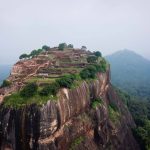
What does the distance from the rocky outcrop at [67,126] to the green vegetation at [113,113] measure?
26.1 inches

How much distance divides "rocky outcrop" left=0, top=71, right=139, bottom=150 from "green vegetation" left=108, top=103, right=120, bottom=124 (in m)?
0.66

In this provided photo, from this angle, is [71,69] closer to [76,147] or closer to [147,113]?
[76,147]

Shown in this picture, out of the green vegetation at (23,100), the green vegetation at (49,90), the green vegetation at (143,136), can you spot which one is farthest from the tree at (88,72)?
the green vegetation at (143,136)

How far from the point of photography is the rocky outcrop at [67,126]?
39.7 metres

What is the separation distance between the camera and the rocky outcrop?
39688 millimetres

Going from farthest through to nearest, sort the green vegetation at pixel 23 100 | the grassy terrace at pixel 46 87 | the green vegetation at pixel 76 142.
Result: the green vegetation at pixel 76 142
the grassy terrace at pixel 46 87
the green vegetation at pixel 23 100

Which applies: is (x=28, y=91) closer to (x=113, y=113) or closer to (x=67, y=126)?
(x=67, y=126)

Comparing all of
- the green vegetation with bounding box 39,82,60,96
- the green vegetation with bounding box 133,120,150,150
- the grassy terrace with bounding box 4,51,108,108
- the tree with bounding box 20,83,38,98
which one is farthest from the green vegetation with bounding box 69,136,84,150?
the green vegetation with bounding box 133,120,150,150

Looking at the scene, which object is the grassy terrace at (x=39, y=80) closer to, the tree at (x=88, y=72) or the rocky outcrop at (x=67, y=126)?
the rocky outcrop at (x=67, y=126)

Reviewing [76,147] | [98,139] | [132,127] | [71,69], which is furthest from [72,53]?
[76,147]

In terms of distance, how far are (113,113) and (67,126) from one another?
1740 cm

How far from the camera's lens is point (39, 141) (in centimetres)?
3944

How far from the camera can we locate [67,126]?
44094 mm

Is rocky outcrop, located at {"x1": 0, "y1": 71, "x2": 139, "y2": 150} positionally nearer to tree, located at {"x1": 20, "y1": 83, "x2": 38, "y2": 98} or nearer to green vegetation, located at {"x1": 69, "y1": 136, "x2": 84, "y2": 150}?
green vegetation, located at {"x1": 69, "y1": 136, "x2": 84, "y2": 150}
